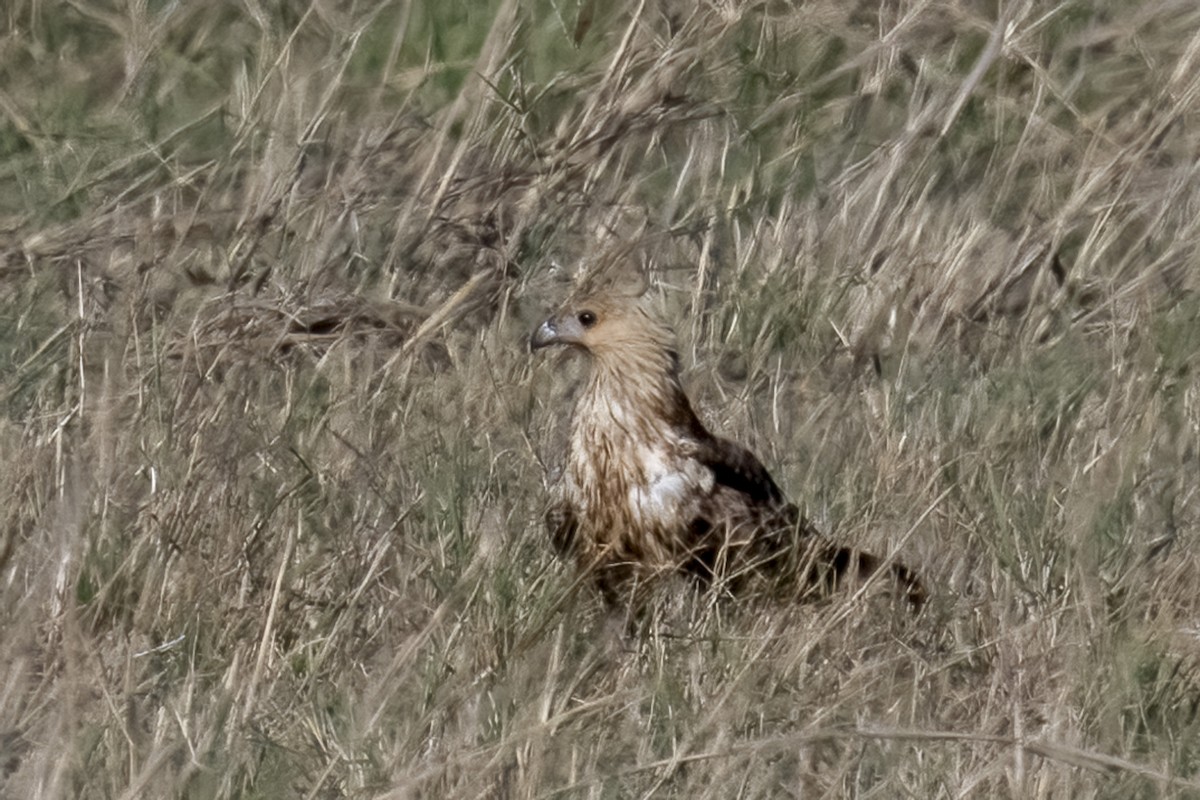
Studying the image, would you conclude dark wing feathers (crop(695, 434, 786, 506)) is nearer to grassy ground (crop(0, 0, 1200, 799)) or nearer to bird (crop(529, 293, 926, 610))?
bird (crop(529, 293, 926, 610))

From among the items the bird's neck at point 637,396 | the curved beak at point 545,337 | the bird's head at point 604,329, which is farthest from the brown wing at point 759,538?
the curved beak at point 545,337

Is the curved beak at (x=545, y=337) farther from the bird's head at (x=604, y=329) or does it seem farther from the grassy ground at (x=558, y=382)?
the grassy ground at (x=558, y=382)

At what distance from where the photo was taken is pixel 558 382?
20.0 feet

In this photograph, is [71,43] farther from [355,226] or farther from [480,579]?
[480,579]

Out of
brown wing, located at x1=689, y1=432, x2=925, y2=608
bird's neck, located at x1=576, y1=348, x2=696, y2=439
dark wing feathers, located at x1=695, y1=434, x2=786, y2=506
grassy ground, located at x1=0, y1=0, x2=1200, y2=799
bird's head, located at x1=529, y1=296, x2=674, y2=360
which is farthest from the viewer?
bird's head, located at x1=529, y1=296, x2=674, y2=360

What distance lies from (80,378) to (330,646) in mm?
941

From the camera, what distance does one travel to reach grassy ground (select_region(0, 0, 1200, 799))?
13.3 ft

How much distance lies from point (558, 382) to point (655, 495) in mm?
892

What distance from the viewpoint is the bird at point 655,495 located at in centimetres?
484

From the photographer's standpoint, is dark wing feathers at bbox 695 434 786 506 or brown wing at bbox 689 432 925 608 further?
dark wing feathers at bbox 695 434 786 506

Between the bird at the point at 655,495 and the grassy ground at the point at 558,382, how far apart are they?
0.10m

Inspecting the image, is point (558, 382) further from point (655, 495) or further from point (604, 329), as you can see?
point (655, 495)

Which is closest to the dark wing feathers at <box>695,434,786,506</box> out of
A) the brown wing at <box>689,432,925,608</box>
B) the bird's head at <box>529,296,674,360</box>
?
the brown wing at <box>689,432,925,608</box>

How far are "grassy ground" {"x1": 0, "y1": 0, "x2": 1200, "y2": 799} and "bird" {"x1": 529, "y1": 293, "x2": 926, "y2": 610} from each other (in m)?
0.10
